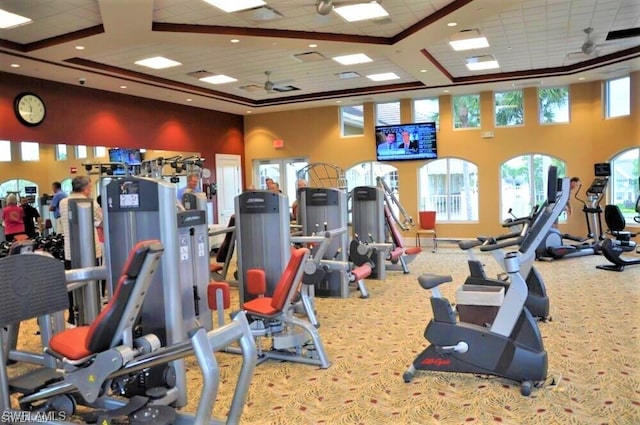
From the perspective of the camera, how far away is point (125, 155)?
9867 millimetres

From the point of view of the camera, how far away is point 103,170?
5.12 metres

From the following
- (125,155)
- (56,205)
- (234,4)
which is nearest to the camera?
(234,4)

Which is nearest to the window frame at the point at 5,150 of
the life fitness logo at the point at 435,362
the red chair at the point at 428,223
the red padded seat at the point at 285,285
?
the red padded seat at the point at 285,285

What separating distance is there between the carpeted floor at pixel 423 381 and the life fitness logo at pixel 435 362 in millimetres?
124

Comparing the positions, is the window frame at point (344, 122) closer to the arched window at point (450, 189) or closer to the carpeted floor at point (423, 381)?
Answer: the arched window at point (450, 189)

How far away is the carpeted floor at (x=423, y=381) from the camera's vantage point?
3234mm

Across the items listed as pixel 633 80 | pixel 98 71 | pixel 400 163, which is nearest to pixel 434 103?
pixel 400 163

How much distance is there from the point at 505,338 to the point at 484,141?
857cm

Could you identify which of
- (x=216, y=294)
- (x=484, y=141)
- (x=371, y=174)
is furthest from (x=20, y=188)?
(x=484, y=141)

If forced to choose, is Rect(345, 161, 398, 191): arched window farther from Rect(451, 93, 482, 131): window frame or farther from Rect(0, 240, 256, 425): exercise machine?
Rect(0, 240, 256, 425): exercise machine

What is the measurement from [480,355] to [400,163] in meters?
8.85

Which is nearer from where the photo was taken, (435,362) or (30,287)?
(30,287)

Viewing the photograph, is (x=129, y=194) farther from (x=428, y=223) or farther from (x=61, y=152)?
(x=428, y=223)

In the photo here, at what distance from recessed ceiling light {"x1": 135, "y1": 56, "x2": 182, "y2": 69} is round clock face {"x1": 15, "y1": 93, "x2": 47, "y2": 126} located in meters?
1.81
